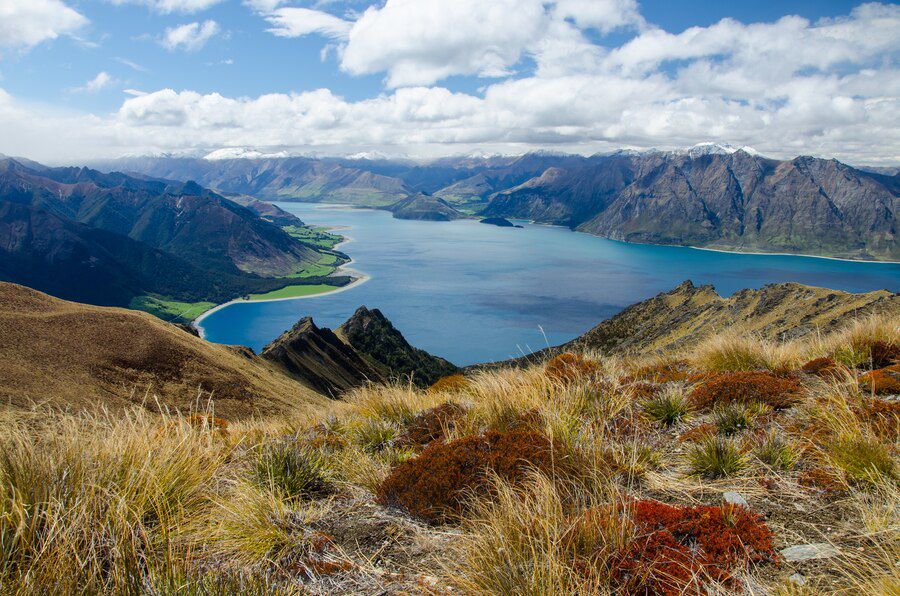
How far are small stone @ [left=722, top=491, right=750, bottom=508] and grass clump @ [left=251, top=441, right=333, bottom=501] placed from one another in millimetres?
4561

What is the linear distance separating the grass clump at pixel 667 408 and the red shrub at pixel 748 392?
33cm

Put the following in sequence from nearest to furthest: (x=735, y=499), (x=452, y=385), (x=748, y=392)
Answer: (x=735, y=499)
(x=748, y=392)
(x=452, y=385)

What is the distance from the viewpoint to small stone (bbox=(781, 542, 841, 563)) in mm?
4168

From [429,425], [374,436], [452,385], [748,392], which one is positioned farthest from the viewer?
[452,385]

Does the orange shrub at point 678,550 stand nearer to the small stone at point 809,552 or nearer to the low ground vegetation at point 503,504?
the low ground vegetation at point 503,504

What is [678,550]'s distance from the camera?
4.05 metres

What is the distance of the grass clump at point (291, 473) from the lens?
6.22 metres

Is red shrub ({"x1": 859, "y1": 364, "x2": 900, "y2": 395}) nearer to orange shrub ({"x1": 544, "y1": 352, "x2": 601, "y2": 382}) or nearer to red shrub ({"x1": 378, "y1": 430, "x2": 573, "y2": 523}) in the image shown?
orange shrub ({"x1": 544, "y1": 352, "x2": 601, "y2": 382})

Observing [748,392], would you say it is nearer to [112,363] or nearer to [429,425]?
[429,425]

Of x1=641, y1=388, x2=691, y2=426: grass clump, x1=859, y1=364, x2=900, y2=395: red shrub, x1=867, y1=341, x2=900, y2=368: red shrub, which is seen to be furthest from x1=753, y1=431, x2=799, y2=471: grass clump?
x1=867, y1=341, x2=900, y2=368: red shrub

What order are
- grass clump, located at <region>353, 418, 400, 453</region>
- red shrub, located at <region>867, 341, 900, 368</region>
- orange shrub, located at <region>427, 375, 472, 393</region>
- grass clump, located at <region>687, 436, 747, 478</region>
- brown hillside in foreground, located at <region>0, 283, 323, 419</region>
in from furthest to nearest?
brown hillside in foreground, located at <region>0, 283, 323, 419</region> → orange shrub, located at <region>427, 375, 472, 393</region> → red shrub, located at <region>867, 341, 900, 368</region> → grass clump, located at <region>353, 418, 400, 453</region> → grass clump, located at <region>687, 436, 747, 478</region>

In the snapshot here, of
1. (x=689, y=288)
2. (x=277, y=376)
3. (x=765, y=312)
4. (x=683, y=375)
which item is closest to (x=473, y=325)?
(x=689, y=288)

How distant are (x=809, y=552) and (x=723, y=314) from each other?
87.8 metres

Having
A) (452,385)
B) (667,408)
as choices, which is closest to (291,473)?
(667,408)
